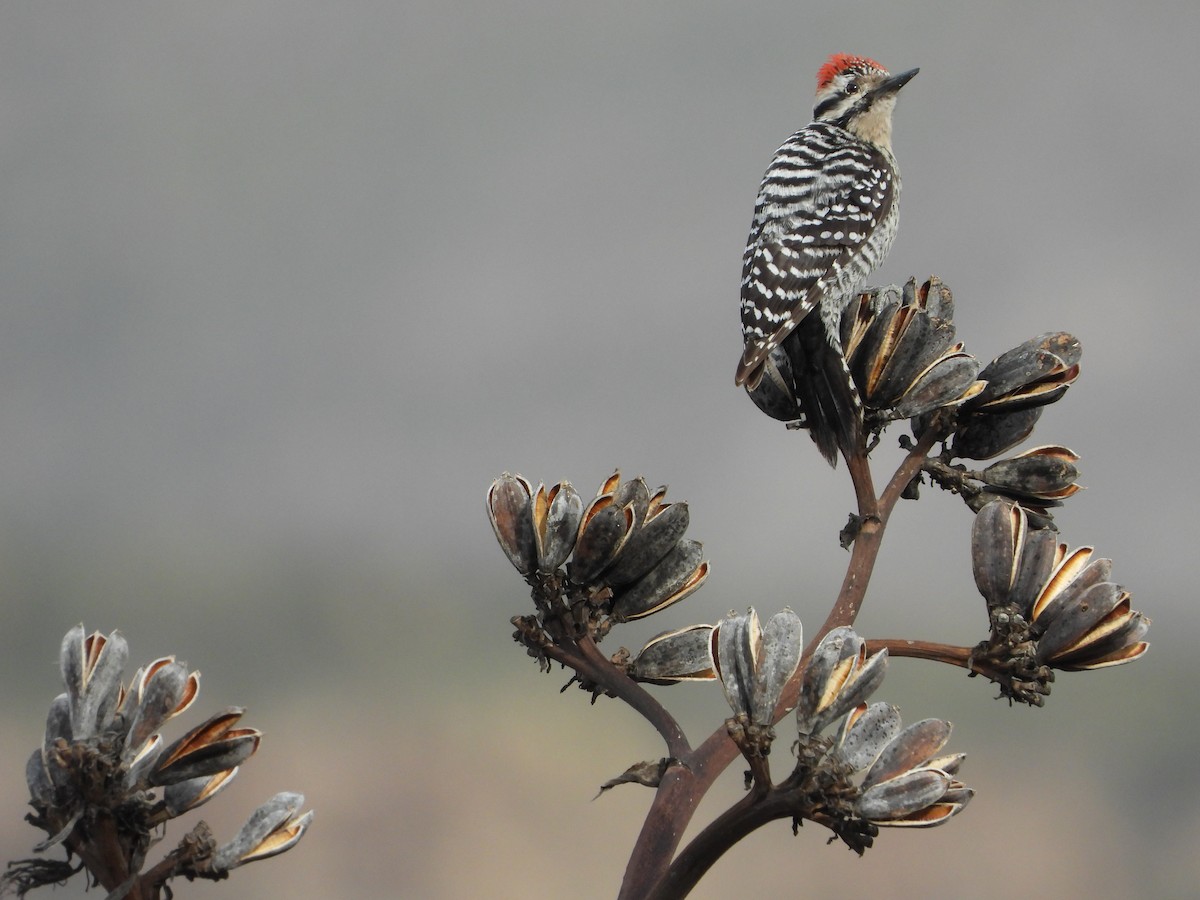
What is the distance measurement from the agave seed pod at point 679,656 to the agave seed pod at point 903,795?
1.21 ft

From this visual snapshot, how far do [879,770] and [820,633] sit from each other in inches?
9.3

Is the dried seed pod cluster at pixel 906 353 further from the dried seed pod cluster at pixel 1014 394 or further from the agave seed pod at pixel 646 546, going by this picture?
the agave seed pod at pixel 646 546

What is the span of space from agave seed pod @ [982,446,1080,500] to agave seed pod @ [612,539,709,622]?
557mm

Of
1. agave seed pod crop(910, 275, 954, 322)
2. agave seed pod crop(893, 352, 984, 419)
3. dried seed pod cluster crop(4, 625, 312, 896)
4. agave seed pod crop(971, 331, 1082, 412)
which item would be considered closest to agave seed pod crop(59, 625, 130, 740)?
dried seed pod cluster crop(4, 625, 312, 896)

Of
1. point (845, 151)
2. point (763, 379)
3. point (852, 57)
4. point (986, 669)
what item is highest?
point (852, 57)

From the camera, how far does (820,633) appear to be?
1.51m

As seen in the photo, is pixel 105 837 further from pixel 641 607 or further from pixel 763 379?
pixel 763 379

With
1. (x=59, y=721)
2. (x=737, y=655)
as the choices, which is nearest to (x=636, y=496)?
(x=737, y=655)

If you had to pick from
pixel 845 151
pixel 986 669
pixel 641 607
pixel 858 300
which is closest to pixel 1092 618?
pixel 986 669

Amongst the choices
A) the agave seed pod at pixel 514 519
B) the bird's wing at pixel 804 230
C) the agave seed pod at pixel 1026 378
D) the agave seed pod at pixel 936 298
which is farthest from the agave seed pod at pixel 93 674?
the bird's wing at pixel 804 230

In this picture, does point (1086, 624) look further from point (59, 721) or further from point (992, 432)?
point (59, 721)

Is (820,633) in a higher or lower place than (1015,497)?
lower

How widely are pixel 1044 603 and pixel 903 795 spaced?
1.62 feet

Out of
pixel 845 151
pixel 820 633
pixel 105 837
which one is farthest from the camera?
pixel 845 151
